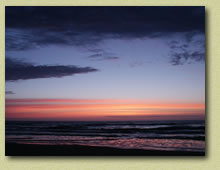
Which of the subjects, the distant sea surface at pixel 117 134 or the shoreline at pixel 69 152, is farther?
the distant sea surface at pixel 117 134

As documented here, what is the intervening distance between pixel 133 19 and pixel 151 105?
1149 millimetres

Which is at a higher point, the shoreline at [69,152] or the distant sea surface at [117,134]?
the distant sea surface at [117,134]

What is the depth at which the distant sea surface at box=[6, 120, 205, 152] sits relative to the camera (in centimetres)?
521

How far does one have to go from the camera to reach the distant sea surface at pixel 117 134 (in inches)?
205

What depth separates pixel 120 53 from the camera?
17.6ft

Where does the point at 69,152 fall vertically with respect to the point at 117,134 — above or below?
below

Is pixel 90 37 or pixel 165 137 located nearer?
pixel 90 37

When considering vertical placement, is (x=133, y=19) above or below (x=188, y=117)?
above

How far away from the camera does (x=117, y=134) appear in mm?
5516

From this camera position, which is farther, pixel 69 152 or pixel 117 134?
pixel 117 134

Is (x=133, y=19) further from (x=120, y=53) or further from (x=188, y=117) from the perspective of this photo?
(x=188, y=117)

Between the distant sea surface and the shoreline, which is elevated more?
the distant sea surface

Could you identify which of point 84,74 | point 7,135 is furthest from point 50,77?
point 7,135

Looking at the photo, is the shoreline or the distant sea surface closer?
the shoreline
